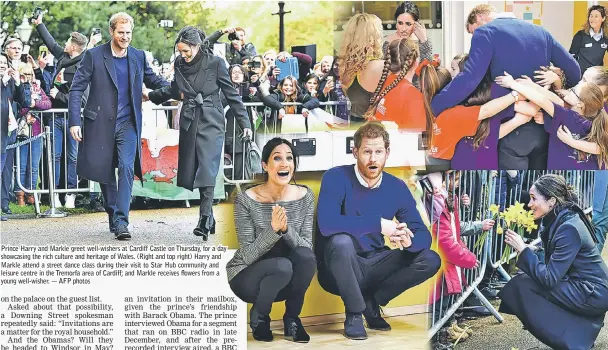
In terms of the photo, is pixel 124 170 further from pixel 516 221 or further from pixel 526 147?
pixel 526 147

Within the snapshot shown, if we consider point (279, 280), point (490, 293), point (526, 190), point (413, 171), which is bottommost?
point (490, 293)

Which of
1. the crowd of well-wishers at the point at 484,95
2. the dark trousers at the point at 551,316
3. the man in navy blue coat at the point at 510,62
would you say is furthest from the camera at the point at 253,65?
the dark trousers at the point at 551,316

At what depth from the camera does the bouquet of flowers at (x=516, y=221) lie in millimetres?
7047

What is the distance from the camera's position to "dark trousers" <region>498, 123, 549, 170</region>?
24.4 feet

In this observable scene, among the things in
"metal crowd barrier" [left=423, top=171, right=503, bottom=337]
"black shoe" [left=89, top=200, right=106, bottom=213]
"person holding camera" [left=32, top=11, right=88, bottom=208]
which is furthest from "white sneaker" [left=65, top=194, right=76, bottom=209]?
"metal crowd barrier" [left=423, top=171, right=503, bottom=337]

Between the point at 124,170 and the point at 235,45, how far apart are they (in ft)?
3.85

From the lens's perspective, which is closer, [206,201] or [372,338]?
[372,338]

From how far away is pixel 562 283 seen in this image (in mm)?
6898

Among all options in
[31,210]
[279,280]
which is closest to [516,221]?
[279,280]

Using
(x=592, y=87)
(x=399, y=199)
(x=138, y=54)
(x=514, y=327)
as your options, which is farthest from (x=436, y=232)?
(x=138, y=54)

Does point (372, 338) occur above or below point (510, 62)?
below

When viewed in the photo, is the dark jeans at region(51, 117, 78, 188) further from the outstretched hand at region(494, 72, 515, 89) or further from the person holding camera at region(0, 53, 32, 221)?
the outstretched hand at region(494, 72, 515, 89)

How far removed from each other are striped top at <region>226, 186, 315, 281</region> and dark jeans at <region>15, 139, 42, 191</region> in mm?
1589

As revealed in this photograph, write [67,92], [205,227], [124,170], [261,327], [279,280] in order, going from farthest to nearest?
[67,92] → [124,170] → [205,227] → [261,327] → [279,280]
